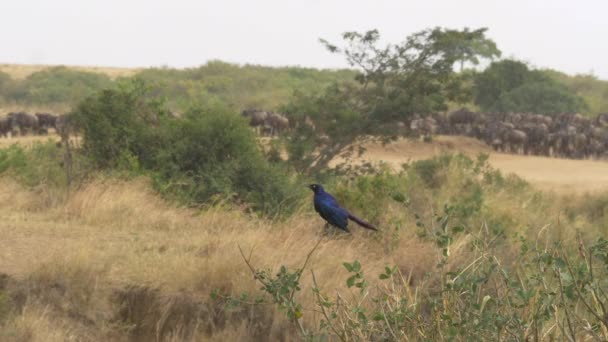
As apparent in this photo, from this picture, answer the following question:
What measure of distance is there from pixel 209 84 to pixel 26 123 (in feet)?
101

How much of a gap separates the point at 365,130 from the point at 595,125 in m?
18.3

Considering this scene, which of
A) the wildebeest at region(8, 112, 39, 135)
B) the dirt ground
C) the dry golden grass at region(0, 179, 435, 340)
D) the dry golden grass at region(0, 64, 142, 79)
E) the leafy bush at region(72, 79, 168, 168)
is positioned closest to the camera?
the dry golden grass at region(0, 179, 435, 340)

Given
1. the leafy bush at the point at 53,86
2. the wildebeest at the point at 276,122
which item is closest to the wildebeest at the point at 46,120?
the wildebeest at the point at 276,122

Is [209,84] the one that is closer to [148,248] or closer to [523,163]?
[523,163]

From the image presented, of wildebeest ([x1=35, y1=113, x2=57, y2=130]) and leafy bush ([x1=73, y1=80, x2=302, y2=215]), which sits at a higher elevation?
leafy bush ([x1=73, y1=80, x2=302, y2=215])

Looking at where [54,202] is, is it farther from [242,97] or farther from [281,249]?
[242,97]

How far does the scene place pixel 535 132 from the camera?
93.5 feet

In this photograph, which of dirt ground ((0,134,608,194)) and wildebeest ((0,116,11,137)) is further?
wildebeest ((0,116,11,137))

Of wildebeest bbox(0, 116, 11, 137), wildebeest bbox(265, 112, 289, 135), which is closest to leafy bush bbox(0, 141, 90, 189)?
wildebeest bbox(0, 116, 11, 137)

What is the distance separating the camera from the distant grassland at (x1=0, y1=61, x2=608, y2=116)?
48750 millimetres

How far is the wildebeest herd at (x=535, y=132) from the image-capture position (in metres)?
27.7

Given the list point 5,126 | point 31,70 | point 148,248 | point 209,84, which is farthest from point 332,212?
point 31,70

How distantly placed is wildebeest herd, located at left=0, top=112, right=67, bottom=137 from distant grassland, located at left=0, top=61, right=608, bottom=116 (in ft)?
42.5

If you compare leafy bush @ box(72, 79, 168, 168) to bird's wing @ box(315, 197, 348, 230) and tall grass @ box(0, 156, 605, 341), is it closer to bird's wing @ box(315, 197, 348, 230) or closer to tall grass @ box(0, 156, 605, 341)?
tall grass @ box(0, 156, 605, 341)
